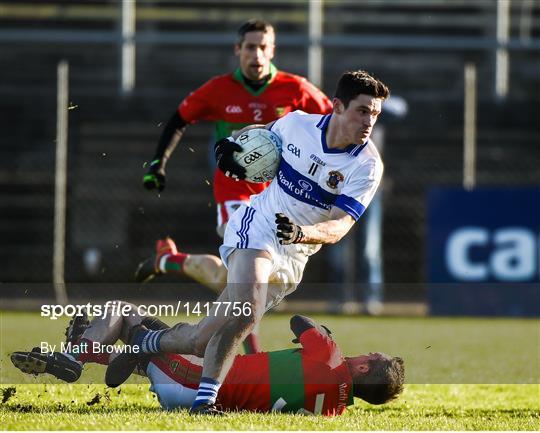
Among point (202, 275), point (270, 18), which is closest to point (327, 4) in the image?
point (270, 18)

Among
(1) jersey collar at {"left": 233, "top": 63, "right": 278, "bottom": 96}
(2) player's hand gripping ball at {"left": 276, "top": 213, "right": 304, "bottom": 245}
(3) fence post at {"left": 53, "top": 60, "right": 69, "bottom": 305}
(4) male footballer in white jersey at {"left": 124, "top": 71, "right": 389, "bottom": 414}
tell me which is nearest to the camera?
(2) player's hand gripping ball at {"left": 276, "top": 213, "right": 304, "bottom": 245}

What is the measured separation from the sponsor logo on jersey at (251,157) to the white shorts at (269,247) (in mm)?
217

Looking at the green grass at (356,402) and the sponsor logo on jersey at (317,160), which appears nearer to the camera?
the green grass at (356,402)

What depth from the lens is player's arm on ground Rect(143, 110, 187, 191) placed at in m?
7.35

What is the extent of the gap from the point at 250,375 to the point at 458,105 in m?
8.91

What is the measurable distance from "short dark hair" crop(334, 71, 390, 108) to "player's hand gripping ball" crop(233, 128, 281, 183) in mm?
409

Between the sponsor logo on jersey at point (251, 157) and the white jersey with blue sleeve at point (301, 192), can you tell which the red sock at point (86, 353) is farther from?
the sponsor logo on jersey at point (251, 157)

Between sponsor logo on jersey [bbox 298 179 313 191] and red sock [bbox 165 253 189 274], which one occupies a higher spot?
sponsor logo on jersey [bbox 298 179 313 191]

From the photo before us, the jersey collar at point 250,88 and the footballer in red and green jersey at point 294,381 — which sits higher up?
the jersey collar at point 250,88

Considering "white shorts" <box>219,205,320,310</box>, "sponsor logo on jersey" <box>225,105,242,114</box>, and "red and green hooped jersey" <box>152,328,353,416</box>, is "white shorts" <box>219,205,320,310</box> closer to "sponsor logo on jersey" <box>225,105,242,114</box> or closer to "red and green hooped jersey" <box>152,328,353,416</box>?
"red and green hooped jersey" <box>152,328,353,416</box>

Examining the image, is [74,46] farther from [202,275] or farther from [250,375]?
[250,375]

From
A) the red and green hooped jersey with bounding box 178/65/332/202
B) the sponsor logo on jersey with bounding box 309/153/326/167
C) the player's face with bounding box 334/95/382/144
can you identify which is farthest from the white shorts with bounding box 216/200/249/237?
the player's face with bounding box 334/95/382/144

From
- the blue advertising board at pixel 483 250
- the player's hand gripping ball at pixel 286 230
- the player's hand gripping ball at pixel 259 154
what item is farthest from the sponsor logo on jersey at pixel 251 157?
the blue advertising board at pixel 483 250

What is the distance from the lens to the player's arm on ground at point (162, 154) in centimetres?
735
